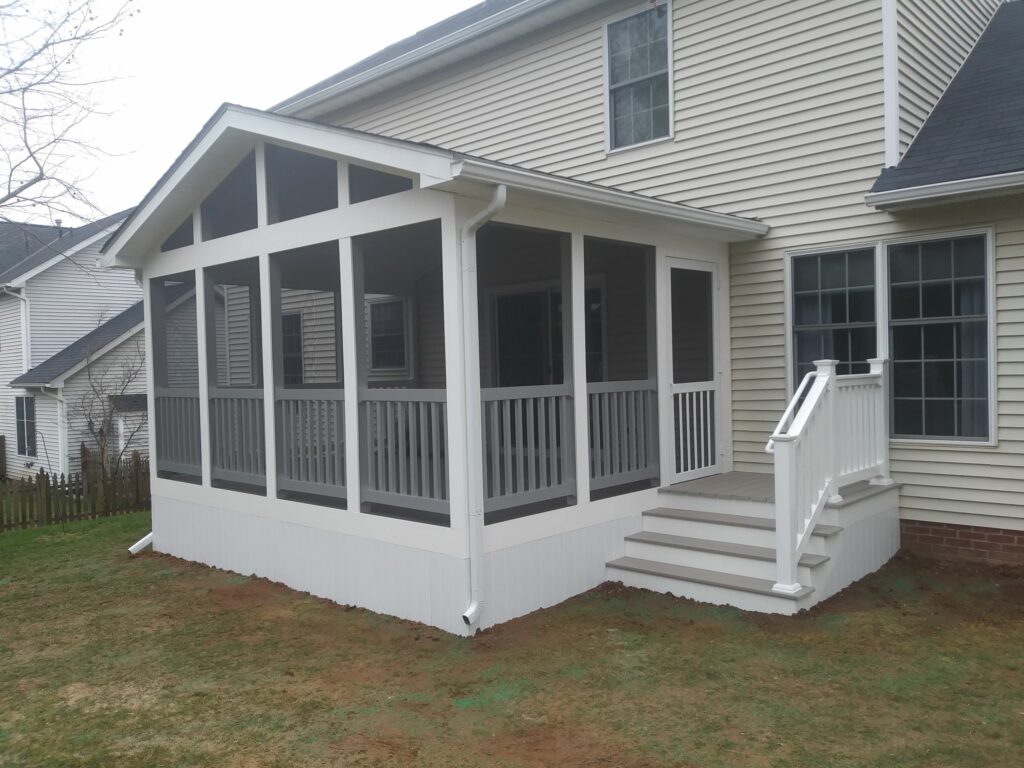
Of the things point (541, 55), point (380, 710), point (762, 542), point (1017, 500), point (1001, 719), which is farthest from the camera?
point (541, 55)

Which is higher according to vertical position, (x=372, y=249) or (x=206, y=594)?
(x=372, y=249)

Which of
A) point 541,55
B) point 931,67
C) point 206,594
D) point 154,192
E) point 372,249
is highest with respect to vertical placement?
point 541,55

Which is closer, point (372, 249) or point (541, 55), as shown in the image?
point (372, 249)

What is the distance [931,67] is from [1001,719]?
6.21 metres

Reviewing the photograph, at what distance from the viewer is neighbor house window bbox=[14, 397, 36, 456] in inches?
779

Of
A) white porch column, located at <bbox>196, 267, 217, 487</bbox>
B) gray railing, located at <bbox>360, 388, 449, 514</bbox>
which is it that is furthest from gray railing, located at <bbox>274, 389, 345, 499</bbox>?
white porch column, located at <bbox>196, 267, 217, 487</bbox>

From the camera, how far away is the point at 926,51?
7.81 m

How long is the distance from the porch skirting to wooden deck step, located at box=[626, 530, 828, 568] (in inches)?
7.5

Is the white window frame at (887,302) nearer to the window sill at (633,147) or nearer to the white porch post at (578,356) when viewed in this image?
the window sill at (633,147)

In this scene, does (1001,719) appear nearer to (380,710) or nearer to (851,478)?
(851,478)

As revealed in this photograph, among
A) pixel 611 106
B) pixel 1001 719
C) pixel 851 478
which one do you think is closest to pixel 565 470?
pixel 851 478

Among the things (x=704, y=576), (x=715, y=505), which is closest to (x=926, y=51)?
(x=715, y=505)

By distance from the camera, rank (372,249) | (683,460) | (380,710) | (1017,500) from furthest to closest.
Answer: (372,249) < (683,460) < (1017,500) < (380,710)

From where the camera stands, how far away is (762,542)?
6.38 meters
